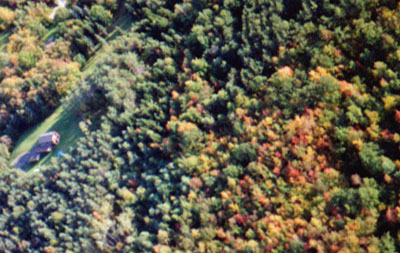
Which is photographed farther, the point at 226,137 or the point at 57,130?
the point at 57,130

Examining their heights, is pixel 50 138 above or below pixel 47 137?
below

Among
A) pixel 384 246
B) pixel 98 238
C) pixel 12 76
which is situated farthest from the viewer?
pixel 12 76

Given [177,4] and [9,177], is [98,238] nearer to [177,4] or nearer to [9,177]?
[9,177]

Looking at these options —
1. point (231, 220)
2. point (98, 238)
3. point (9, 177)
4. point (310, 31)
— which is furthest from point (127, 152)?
point (310, 31)

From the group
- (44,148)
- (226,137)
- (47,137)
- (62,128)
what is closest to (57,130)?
(62,128)

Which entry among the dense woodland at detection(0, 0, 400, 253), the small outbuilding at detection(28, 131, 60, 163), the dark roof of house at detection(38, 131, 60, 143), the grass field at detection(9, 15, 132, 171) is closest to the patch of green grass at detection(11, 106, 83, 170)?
the grass field at detection(9, 15, 132, 171)

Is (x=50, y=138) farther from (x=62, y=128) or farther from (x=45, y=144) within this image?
(x=62, y=128)

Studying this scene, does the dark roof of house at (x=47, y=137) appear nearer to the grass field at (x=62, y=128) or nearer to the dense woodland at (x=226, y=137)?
the grass field at (x=62, y=128)
